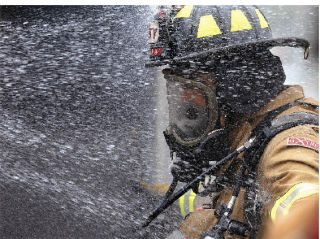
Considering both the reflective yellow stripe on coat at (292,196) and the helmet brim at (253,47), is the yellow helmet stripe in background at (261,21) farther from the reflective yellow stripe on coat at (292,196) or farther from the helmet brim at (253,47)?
the reflective yellow stripe on coat at (292,196)

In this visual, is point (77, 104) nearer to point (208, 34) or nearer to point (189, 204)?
point (189, 204)

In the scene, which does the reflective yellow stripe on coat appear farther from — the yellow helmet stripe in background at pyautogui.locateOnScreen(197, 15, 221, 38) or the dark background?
the dark background

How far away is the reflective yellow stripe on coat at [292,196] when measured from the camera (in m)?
0.70

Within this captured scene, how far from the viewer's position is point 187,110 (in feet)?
4.17

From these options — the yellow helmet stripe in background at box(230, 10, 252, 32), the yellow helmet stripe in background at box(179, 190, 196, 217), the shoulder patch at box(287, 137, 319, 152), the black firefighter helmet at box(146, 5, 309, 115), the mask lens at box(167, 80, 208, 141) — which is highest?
the yellow helmet stripe in background at box(230, 10, 252, 32)

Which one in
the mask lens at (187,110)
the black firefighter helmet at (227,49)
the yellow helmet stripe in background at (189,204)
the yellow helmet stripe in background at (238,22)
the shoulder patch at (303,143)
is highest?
the yellow helmet stripe in background at (238,22)

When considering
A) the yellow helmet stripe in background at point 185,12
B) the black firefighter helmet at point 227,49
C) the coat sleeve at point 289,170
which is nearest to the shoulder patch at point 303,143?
the coat sleeve at point 289,170

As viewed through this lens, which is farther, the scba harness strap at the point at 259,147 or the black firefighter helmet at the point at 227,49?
the black firefighter helmet at the point at 227,49

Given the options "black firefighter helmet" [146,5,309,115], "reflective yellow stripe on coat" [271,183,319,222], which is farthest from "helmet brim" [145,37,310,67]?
"reflective yellow stripe on coat" [271,183,319,222]

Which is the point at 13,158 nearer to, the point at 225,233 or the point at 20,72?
the point at 20,72

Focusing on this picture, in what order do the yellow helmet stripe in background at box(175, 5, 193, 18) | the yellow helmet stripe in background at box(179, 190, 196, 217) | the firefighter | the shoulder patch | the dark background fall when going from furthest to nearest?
1. the dark background
2. the yellow helmet stripe in background at box(179, 190, 196, 217)
3. the yellow helmet stripe in background at box(175, 5, 193, 18)
4. the firefighter
5. the shoulder patch

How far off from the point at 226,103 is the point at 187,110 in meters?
0.16

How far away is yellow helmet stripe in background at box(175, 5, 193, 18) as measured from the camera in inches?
49.8

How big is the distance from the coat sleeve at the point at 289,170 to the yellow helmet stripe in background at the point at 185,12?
23.2 inches
